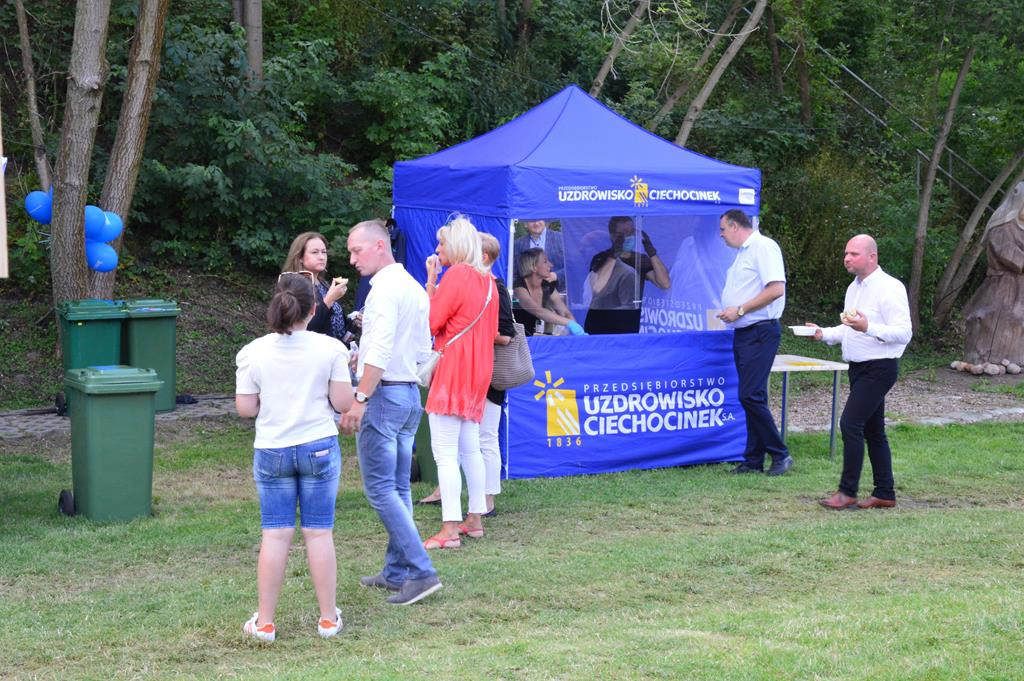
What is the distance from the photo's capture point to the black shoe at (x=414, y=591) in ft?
16.9

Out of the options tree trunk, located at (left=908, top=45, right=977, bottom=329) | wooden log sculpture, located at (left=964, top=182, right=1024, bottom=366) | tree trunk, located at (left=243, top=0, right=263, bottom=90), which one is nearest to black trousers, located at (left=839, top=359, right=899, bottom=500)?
wooden log sculpture, located at (left=964, top=182, right=1024, bottom=366)

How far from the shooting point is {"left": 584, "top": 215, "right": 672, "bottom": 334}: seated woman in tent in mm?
9547

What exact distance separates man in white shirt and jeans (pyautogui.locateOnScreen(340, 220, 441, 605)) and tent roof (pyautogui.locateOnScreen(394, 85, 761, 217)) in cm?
296

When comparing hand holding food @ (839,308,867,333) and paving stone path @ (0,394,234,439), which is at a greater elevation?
hand holding food @ (839,308,867,333)

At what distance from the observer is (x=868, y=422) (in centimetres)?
715

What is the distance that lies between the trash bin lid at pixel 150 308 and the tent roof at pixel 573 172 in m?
2.75

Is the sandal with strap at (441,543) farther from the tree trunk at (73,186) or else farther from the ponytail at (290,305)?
the tree trunk at (73,186)

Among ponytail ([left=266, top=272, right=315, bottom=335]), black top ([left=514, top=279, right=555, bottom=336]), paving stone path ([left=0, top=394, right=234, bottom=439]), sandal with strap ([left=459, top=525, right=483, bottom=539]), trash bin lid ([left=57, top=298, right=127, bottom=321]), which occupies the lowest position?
paving stone path ([left=0, top=394, right=234, bottom=439])

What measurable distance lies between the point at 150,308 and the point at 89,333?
1.91 ft

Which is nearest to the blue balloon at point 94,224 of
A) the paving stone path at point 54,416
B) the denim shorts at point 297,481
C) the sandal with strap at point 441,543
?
the paving stone path at point 54,416

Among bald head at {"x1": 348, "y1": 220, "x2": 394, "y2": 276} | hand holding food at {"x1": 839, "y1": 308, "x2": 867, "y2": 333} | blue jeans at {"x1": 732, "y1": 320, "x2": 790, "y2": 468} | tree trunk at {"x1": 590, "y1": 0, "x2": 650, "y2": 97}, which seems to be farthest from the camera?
tree trunk at {"x1": 590, "y1": 0, "x2": 650, "y2": 97}

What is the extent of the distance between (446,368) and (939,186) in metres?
13.4

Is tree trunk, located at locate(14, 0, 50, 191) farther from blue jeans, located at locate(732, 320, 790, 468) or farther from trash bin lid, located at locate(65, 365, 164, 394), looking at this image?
blue jeans, located at locate(732, 320, 790, 468)

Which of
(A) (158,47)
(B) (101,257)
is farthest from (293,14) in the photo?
(B) (101,257)
